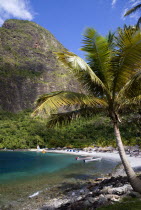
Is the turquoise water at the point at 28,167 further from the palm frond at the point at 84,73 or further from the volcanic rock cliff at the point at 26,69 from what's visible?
the volcanic rock cliff at the point at 26,69

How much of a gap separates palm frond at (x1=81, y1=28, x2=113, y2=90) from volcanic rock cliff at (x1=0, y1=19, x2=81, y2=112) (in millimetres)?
80636

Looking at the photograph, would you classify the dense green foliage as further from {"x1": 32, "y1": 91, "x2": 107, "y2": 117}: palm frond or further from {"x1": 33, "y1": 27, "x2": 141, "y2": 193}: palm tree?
{"x1": 32, "y1": 91, "x2": 107, "y2": 117}: palm frond

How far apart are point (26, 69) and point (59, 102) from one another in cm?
10372

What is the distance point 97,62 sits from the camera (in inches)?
249

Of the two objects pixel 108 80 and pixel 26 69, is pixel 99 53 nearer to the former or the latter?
pixel 108 80

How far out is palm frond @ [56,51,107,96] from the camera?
5301 millimetres

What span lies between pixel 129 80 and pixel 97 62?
4.05 ft

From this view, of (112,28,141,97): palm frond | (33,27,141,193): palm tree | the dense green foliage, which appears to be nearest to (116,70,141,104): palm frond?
(33,27,141,193): palm tree

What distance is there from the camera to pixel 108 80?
6.50 meters

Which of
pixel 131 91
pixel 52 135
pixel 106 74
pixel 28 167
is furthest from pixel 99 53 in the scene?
pixel 52 135

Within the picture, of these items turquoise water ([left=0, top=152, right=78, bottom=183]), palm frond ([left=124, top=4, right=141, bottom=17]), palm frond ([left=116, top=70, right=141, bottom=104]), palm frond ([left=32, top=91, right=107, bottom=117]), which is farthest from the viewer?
turquoise water ([left=0, top=152, right=78, bottom=183])

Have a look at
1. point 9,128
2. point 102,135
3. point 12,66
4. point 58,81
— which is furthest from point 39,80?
point 102,135

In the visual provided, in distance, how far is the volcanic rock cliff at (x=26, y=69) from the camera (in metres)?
88.4

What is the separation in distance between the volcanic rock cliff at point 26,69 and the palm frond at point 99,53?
80.6 metres
